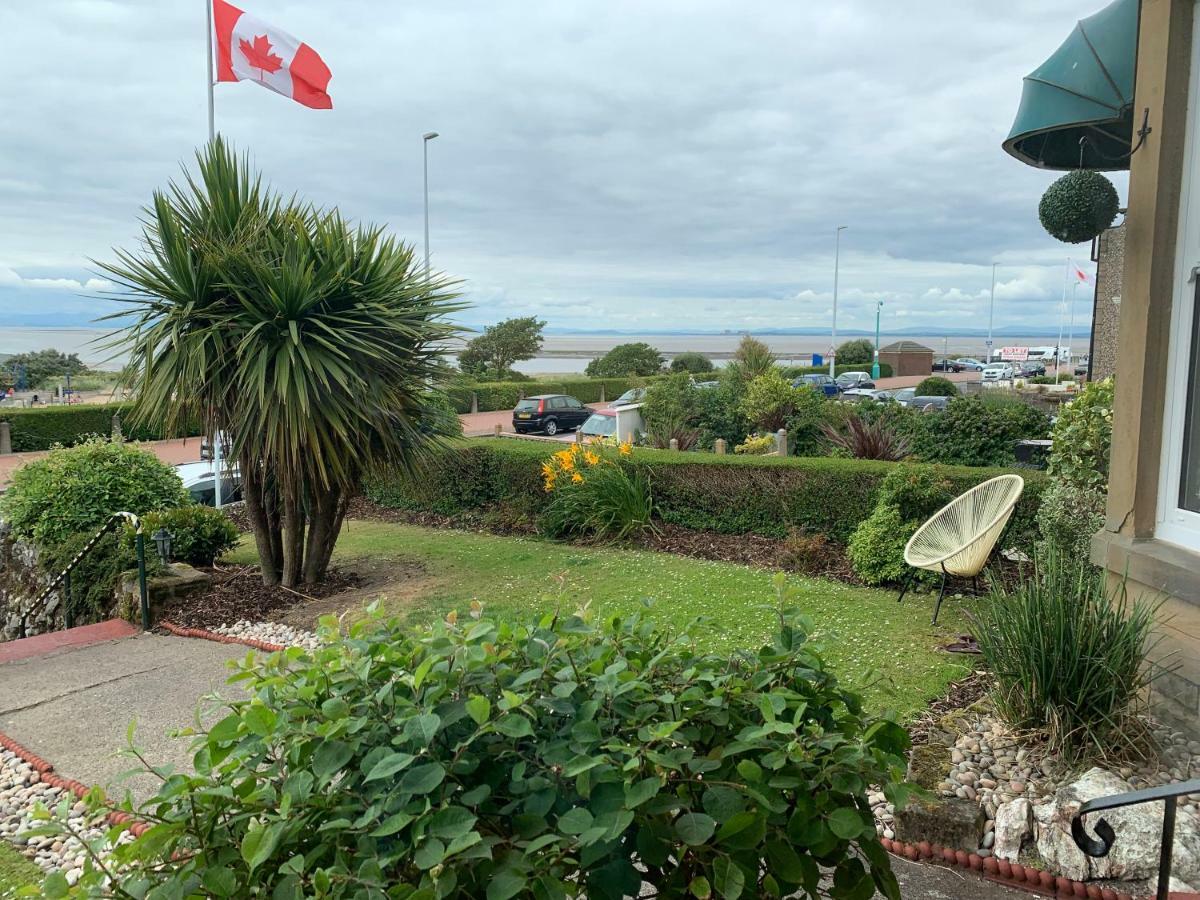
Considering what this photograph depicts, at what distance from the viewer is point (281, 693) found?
5.92 ft

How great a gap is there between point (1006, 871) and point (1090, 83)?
160 inches

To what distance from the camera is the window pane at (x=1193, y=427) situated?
4070 mm

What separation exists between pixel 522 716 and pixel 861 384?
143ft

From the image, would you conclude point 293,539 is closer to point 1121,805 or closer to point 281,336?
point 281,336

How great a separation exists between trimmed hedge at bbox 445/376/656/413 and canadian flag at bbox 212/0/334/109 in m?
19.0

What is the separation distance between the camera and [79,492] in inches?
380

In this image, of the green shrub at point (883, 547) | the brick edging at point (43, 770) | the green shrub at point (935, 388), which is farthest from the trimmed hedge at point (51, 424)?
the green shrub at point (935, 388)

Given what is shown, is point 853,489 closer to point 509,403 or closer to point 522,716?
point 522,716

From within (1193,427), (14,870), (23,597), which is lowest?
(23,597)

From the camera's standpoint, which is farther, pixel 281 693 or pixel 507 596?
pixel 507 596

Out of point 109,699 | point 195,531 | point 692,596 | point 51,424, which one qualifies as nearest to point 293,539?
point 195,531

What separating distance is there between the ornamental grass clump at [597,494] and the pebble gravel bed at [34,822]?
20.9 feet

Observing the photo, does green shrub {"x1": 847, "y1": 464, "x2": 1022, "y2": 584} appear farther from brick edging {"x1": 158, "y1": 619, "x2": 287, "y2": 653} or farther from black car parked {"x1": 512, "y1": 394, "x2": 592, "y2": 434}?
black car parked {"x1": 512, "y1": 394, "x2": 592, "y2": 434}

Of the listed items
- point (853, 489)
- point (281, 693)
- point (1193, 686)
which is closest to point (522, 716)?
point (281, 693)
